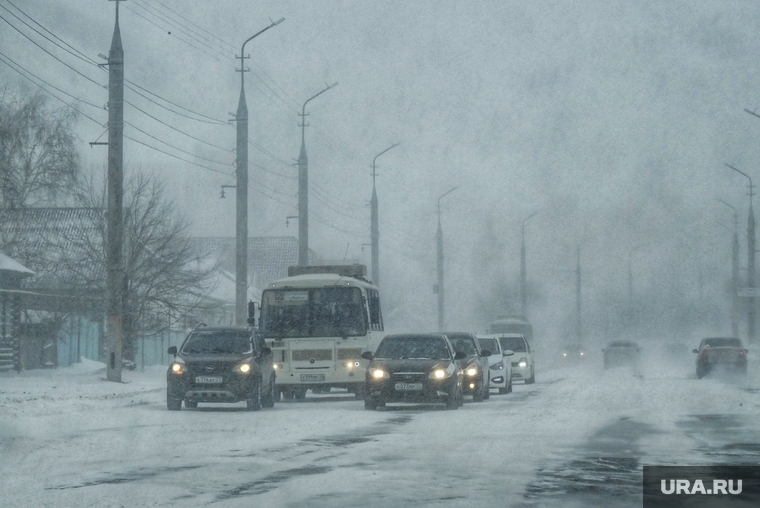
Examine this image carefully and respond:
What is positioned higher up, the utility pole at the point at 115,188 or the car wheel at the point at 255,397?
the utility pole at the point at 115,188

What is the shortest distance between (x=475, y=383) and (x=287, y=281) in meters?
5.63

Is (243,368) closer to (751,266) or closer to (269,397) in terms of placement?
(269,397)

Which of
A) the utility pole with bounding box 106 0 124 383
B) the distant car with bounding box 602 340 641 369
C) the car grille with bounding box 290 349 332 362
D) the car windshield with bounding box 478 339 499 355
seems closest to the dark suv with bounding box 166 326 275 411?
the car grille with bounding box 290 349 332 362

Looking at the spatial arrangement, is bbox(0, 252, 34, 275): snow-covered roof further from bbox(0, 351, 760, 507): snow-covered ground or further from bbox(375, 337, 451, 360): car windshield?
bbox(375, 337, 451, 360): car windshield

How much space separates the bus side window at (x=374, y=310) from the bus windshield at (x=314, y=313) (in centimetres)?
85

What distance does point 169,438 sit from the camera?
711 inches

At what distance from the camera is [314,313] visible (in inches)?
1244

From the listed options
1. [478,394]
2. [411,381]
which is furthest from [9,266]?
[411,381]

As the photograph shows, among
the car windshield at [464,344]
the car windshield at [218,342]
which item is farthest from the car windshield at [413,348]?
the car windshield at [464,344]

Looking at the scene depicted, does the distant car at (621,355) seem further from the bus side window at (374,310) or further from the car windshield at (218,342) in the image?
the car windshield at (218,342)

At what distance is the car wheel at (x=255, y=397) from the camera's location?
86.1 feet

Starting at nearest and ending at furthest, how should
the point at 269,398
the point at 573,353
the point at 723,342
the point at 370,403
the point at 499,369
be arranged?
the point at 370,403 → the point at 269,398 → the point at 499,369 → the point at 723,342 → the point at 573,353

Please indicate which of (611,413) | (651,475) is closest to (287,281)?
(611,413)

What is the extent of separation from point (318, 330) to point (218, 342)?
440 cm
